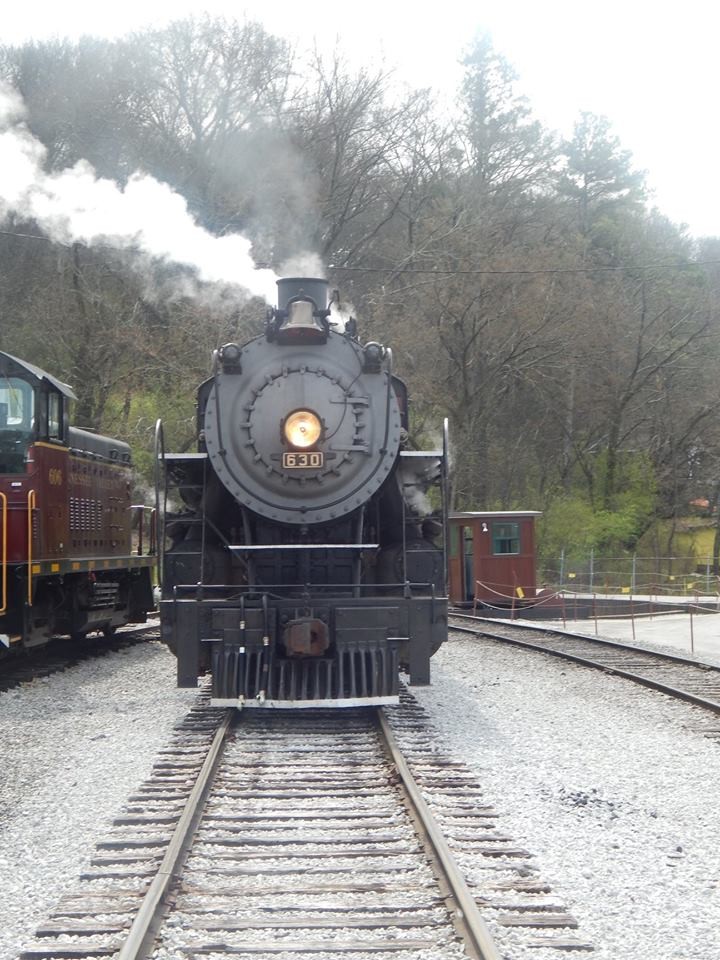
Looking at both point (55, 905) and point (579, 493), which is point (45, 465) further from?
point (579, 493)

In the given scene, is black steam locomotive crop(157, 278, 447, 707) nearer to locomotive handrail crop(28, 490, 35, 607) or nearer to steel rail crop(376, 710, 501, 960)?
steel rail crop(376, 710, 501, 960)

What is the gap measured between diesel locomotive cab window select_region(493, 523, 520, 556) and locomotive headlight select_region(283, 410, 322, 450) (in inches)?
677

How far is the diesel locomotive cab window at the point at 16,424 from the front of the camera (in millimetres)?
12031

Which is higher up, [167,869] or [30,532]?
[30,532]

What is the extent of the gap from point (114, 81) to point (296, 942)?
2317cm

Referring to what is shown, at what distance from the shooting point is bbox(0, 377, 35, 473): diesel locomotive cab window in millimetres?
12031

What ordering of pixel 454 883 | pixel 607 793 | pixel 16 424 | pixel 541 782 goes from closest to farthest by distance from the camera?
pixel 454 883 → pixel 607 793 → pixel 541 782 → pixel 16 424

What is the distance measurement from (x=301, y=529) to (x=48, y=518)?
4.22 meters

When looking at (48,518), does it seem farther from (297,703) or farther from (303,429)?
(297,703)

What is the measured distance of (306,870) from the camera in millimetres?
5023

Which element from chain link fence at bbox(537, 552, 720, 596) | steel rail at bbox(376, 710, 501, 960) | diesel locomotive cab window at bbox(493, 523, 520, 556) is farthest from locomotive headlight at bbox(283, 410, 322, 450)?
chain link fence at bbox(537, 552, 720, 596)

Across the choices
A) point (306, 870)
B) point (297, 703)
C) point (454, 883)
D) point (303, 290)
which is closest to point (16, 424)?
point (303, 290)

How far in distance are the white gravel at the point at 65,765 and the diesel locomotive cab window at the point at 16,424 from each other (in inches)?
95.2

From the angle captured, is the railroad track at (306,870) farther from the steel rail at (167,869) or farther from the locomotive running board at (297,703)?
the locomotive running board at (297,703)
